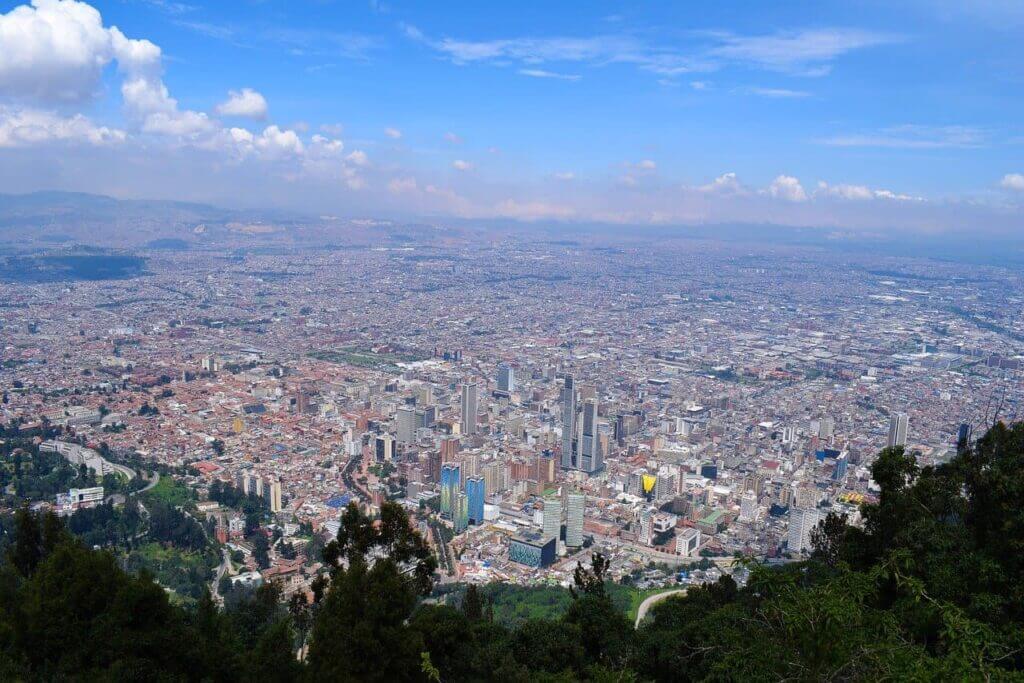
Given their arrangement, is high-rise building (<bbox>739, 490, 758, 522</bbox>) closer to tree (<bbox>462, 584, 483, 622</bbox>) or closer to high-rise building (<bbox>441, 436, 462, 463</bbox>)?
high-rise building (<bbox>441, 436, 462, 463</bbox>)

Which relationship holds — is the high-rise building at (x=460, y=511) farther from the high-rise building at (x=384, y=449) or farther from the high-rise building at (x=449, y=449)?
the high-rise building at (x=384, y=449)

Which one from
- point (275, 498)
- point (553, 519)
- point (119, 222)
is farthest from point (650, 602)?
point (119, 222)

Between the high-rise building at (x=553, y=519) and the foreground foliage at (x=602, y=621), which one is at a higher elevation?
the foreground foliage at (x=602, y=621)

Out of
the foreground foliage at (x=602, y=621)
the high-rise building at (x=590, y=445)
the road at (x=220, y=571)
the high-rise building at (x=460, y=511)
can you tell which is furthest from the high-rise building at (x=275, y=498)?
the foreground foliage at (x=602, y=621)

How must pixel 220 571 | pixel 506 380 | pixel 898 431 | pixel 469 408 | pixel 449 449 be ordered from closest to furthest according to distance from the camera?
1. pixel 220 571
2. pixel 898 431
3. pixel 449 449
4. pixel 469 408
5. pixel 506 380

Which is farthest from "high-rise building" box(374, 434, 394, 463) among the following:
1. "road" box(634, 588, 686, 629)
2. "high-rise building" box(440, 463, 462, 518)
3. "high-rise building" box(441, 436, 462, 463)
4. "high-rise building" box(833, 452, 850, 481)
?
"high-rise building" box(833, 452, 850, 481)

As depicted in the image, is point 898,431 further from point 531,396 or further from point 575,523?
point 531,396
